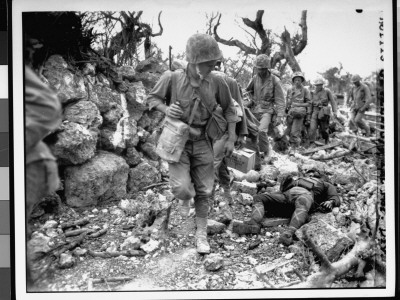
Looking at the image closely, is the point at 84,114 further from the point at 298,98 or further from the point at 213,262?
the point at 298,98

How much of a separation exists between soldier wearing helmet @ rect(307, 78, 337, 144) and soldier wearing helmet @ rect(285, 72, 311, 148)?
6 cm

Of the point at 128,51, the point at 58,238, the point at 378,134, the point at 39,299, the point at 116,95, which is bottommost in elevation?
the point at 39,299

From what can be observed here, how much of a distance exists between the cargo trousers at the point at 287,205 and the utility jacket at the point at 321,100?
77cm

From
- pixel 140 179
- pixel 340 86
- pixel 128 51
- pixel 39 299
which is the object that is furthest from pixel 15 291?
pixel 340 86

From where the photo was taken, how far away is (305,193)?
4.96 m

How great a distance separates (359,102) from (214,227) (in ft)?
5.64

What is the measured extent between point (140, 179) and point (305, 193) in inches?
58.9

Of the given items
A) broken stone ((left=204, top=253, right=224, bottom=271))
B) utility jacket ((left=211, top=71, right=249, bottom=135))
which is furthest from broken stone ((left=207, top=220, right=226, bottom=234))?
utility jacket ((left=211, top=71, right=249, bottom=135))

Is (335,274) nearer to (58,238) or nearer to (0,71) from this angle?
(58,238)

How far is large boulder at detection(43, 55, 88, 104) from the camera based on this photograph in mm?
4836

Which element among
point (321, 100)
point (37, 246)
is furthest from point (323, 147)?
point (37, 246)

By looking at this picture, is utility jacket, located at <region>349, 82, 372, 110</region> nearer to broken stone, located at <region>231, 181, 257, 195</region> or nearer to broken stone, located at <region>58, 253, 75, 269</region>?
broken stone, located at <region>231, 181, 257, 195</region>

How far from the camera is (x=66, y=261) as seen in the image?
4.80m

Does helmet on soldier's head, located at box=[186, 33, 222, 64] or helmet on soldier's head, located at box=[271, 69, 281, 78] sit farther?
helmet on soldier's head, located at box=[271, 69, 281, 78]
